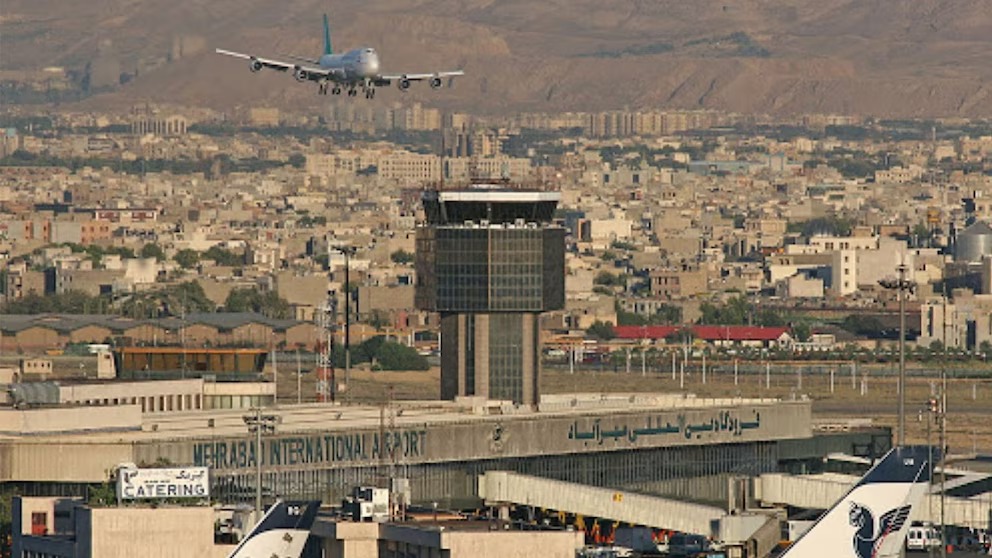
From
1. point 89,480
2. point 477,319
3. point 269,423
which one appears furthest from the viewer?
point 477,319

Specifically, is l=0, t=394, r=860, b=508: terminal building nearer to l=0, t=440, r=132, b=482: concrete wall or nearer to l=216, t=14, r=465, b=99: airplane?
l=0, t=440, r=132, b=482: concrete wall

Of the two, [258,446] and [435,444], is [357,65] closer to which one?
[435,444]

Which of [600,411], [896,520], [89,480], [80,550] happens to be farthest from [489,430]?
[896,520]

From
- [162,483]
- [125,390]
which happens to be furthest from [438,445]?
[162,483]

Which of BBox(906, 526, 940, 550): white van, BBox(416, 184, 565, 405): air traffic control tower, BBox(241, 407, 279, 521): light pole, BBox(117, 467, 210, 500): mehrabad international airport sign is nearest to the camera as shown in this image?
BBox(241, 407, 279, 521): light pole

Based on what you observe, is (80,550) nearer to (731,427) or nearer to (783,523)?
(783,523)

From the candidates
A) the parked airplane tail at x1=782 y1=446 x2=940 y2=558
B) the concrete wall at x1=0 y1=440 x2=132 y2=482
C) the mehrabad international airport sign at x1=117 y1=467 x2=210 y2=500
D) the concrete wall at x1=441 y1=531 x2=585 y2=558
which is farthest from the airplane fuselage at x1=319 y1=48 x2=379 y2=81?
the parked airplane tail at x1=782 y1=446 x2=940 y2=558

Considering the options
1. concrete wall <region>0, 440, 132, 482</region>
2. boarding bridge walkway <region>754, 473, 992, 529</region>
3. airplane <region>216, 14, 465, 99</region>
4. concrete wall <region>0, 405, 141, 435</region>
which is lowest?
boarding bridge walkway <region>754, 473, 992, 529</region>

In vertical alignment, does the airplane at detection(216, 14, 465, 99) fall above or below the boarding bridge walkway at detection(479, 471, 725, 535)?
above
